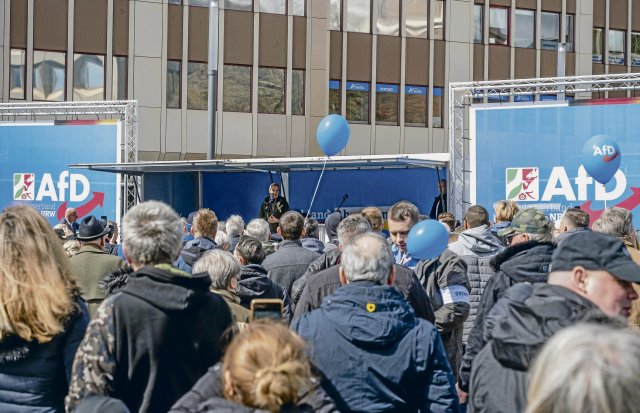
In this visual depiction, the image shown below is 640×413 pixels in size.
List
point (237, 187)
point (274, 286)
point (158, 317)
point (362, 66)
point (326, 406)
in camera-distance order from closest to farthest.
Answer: point (326, 406), point (158, 317), point (274, 286), point (237, 187), point (362, 66)

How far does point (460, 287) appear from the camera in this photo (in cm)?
770

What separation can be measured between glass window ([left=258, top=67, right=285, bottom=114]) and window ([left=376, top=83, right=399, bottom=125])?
3.62 metres

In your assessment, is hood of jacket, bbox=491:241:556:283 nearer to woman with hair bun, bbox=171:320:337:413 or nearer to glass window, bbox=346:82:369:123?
woman with hair bun, bbox=171:320:337:413

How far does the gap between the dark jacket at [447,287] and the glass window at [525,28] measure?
113 ft

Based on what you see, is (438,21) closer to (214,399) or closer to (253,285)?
(253,285)

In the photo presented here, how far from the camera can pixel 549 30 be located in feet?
136

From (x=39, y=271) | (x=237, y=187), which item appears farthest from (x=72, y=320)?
(x=237, y=187)

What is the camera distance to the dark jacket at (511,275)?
5.83 metres

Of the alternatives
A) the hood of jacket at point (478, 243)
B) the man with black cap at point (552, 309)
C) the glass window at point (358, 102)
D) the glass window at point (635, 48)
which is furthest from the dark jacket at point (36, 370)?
the glass window at point (635, 48)

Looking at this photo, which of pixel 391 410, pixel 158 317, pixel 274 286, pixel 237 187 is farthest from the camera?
pixel 237 187

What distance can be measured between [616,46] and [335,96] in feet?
40.1

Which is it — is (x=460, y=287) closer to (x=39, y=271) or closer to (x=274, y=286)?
(x=274, y=286)

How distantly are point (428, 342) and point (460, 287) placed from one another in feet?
9.94

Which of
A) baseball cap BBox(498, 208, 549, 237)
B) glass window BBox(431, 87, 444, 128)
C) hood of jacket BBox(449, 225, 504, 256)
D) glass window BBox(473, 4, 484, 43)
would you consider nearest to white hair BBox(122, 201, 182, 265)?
baseball cap BBox(498, 208, 549, 237)
